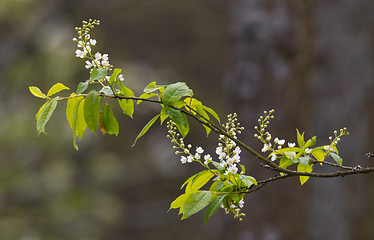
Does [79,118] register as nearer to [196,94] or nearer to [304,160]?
[304,160]

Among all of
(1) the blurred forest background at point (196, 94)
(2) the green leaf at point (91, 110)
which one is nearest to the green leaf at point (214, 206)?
(2) the green leaf at point (91, 110)

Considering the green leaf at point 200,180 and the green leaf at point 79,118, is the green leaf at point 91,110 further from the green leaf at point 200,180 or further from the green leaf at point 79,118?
the green leaf at point 200,180

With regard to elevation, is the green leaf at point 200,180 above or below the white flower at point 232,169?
below

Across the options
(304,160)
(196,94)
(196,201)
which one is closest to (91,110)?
(196,201)

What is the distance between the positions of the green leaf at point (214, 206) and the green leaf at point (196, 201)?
0.07 feet

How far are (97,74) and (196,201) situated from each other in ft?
1.15

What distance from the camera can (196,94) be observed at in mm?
9492

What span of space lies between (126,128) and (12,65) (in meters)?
4.12

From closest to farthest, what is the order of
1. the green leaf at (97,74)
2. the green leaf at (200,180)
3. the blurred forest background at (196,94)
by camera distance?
the green leaf at (97,74) < the green leaf at (200,180) < the blurred forest background at (196,94)

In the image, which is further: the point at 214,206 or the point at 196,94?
the point at 196,94

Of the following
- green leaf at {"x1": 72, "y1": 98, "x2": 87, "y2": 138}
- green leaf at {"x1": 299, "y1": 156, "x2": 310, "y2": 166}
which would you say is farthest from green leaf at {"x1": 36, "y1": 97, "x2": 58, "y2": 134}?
green leaf at {"x1": 299, "y1": 156, "x2": 310, "y2": 166}

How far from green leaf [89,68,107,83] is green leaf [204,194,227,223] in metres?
0.37

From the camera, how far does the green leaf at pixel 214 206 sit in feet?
4.22

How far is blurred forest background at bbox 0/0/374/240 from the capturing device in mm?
4207
